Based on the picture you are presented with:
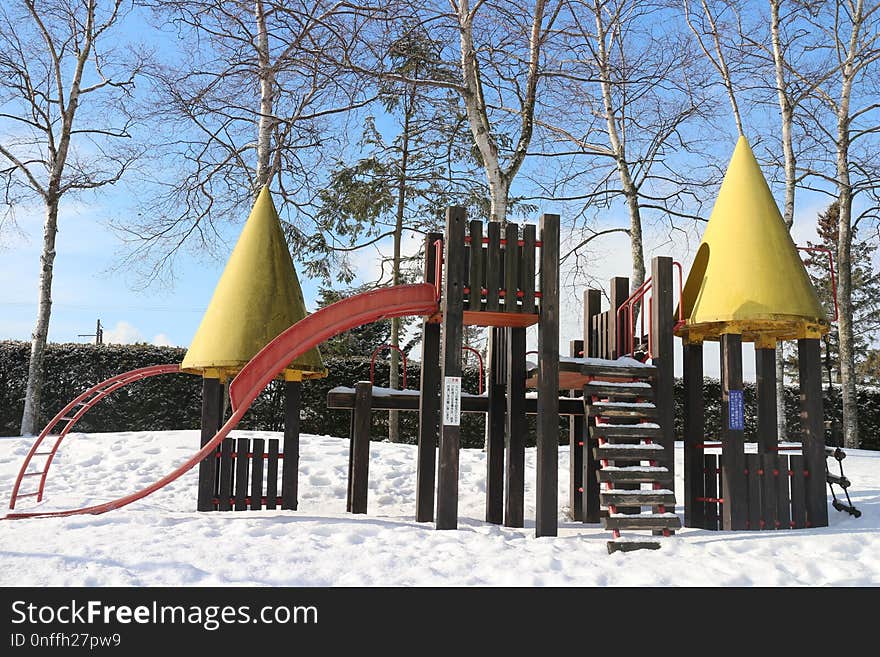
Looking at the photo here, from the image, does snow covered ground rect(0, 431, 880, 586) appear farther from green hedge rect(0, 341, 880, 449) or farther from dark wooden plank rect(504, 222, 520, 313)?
green hedge rect(0, 341, 880, 449)

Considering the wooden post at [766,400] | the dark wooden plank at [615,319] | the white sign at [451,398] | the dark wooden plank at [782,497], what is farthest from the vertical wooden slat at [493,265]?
the dark wooden plank at [782,497]

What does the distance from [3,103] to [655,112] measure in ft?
46.3

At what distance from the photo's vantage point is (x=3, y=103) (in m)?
17.8

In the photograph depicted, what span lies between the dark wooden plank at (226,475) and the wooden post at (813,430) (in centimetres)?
668

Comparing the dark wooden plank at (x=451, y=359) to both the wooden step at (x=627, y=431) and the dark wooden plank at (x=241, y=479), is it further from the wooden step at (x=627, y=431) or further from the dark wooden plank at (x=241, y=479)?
the dark wooden plank at (x=241, y=479)

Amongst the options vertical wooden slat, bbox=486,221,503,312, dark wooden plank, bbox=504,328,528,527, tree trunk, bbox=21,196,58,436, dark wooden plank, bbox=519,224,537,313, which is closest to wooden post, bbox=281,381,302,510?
dark wooden plank, bbox=504,328,528,527

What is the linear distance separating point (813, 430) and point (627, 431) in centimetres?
239

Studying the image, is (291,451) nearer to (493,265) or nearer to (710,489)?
(493,265)

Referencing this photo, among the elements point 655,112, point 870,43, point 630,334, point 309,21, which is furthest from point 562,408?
point 870,43

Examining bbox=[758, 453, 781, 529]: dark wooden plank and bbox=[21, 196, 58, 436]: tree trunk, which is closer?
bbox=[758, 453, 781, 529]: dark wooden plank

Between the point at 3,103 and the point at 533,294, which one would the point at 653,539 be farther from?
the point at 3,103

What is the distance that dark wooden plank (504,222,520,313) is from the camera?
856 centimetres

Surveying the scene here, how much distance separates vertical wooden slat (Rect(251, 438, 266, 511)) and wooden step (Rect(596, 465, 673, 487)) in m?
4.05

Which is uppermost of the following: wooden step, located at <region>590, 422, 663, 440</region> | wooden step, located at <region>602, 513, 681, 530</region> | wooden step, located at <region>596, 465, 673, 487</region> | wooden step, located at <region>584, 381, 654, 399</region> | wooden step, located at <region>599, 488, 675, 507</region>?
wooden step, located at <region>584, 381, 654, 399</region>
